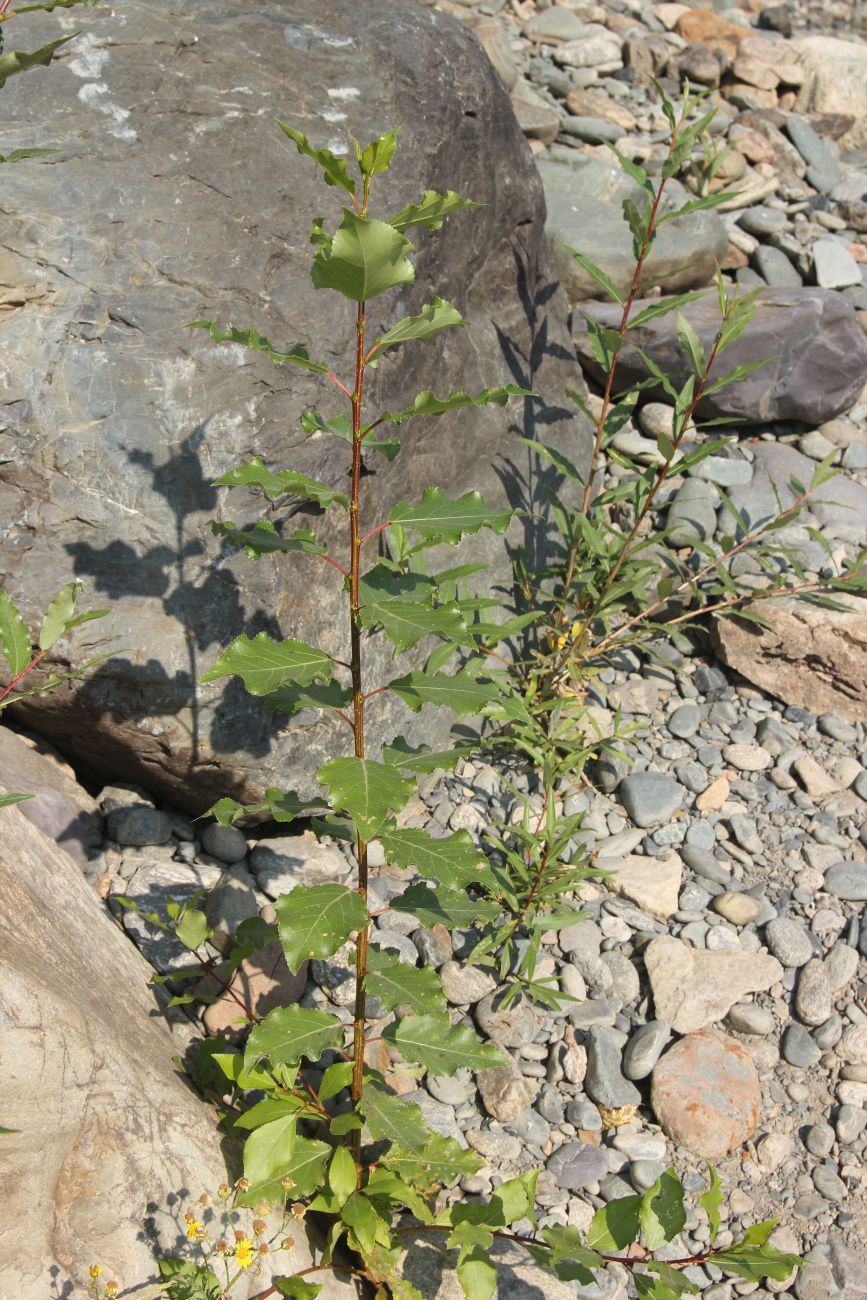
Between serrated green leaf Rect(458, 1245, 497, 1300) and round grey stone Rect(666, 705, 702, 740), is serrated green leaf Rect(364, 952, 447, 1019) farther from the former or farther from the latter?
round grey stone Rect(666, 705, 702, 740)

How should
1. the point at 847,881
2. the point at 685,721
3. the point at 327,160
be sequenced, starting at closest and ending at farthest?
1. the point at 327,160
2. the point at 847,881
3. the point at 685,721

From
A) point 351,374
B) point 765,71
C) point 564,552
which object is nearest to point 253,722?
point 351,374

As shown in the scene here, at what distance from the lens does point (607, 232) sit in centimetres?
557

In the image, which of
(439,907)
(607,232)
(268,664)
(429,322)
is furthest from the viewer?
(607,232)

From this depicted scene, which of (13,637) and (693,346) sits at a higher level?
(13,637)

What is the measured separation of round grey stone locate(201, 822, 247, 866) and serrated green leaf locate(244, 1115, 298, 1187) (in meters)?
1.13

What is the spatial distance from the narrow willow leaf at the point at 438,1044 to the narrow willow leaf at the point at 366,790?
0.62 meters

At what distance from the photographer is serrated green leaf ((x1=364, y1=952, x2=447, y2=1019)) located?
2355mm

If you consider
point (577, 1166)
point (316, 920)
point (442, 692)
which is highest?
point (442, 692)

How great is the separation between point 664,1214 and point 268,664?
118 cm

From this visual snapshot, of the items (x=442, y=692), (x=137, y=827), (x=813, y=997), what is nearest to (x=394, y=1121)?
(x=442, y=692)

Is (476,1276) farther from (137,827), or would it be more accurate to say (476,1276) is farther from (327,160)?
(327,160)

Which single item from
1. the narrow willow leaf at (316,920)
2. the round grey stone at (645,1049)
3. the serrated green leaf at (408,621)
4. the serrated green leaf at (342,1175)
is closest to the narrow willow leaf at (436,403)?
the serrated green leaf at (408,621)

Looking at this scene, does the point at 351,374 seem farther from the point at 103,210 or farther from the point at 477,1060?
the point at 477,1060
